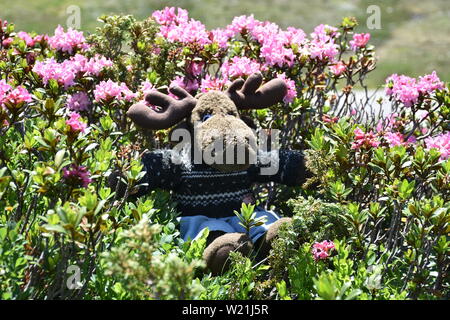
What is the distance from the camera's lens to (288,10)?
23.5m

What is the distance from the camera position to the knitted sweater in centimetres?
352

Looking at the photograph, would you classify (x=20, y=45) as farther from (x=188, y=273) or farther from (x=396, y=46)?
(x=396, y=46)

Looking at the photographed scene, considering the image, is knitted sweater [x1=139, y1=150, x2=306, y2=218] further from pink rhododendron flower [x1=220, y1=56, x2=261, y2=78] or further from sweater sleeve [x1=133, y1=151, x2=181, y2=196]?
pink rhododendron flower [x1=220, y1=56, x2=261, y2=78]

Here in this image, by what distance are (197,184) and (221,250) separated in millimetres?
544

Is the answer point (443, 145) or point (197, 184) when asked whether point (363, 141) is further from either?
point (197, 184)

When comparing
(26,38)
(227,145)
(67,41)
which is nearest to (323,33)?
(227,145)

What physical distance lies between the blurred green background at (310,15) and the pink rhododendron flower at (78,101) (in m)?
14.6

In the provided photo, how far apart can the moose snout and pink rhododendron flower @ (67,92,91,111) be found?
119 cm

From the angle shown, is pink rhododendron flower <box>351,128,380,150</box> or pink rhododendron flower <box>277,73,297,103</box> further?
pink rhododendron flower <box>277,73,297,103</box>

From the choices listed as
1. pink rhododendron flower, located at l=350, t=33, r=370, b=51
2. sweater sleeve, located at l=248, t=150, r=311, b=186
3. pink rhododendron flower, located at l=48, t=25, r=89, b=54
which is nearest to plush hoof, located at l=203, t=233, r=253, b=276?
sweater sleeve, located at l=248, t=150, r=311, b=186
